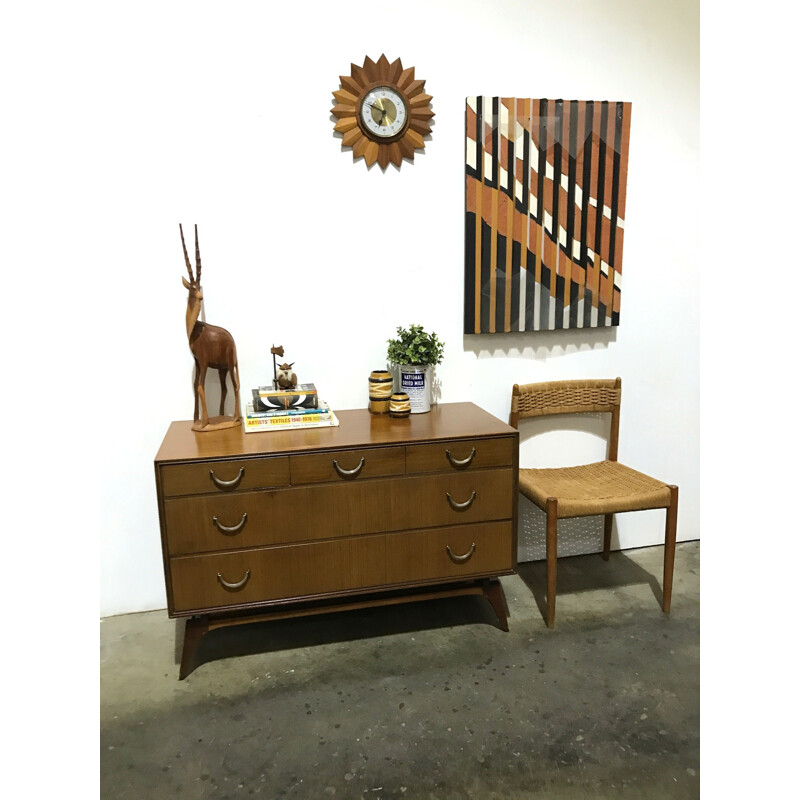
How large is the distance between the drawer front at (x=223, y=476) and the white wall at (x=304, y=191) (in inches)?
19.0

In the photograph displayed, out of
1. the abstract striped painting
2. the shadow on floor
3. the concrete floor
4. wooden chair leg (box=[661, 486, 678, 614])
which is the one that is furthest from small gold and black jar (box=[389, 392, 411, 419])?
wooden chair leg (box=[661, 486, 678, 614])

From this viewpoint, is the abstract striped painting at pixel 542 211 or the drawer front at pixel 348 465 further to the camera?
the abstract striped painting at pixel 542 211

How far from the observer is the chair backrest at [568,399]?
2727mm

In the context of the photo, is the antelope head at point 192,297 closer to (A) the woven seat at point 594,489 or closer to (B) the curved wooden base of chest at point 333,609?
(B) the curved wooden base of chest at point 333,609

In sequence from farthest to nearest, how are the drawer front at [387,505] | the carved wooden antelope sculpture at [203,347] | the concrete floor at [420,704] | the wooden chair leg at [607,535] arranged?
1. the wooden chair leg at [607,535]
2. the carved wooden antelope sculpture at [203,347]
3. the drawer front at [387,505]
4. the concrete floor at [420,704]

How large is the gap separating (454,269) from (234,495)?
1.21m

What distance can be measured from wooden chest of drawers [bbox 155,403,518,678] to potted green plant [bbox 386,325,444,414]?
0.52 feet

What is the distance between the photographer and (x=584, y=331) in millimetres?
2816

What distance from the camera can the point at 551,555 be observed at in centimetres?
240

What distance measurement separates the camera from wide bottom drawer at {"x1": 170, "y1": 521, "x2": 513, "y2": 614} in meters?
2.12

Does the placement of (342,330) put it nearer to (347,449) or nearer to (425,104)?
(347,449)

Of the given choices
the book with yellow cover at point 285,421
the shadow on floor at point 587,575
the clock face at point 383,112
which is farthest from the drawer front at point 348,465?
the clock face at point 383,112

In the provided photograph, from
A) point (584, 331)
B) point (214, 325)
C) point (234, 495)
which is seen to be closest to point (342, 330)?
point (214, 325)

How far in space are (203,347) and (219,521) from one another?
0.59 metres
